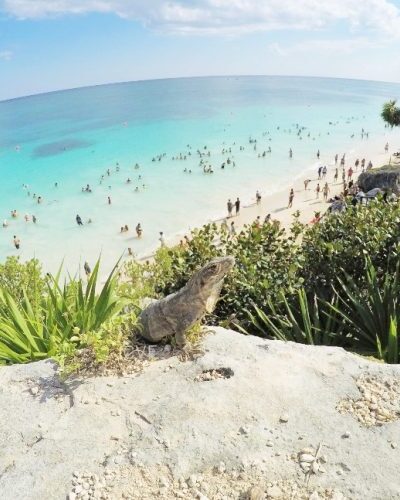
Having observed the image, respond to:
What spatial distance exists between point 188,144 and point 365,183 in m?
40.6

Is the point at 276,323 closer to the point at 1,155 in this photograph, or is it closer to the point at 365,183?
the point at 365,183

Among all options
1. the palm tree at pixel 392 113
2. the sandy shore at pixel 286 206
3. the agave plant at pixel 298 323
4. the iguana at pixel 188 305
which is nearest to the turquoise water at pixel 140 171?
the sandy shore at pixel 286 206

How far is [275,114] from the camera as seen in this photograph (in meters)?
99.7

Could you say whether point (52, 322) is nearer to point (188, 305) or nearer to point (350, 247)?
point (188, 305)

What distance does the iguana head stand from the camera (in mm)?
4305

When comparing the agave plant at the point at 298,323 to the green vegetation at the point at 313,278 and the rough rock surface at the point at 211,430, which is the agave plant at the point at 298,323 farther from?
the rough rock surface at the point at 211,430

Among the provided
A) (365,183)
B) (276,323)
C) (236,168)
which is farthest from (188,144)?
(276,323)

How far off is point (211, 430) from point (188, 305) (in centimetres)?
126

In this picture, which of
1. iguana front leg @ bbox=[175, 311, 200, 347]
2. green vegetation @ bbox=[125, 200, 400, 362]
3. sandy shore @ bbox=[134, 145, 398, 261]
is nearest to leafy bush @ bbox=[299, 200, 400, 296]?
green vegetation @ bbox=[125, 200, 400, 362]

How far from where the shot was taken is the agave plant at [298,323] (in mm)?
6324

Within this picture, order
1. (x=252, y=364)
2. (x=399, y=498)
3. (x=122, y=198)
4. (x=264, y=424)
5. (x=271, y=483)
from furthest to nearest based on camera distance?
1. (x=122, y=198)
2. (x=252, y=364)
3. (x=264, y=424)
4. (x=271, y=483)
5. (x=399, y=498)

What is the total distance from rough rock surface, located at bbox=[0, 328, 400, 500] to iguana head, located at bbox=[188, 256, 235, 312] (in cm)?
61

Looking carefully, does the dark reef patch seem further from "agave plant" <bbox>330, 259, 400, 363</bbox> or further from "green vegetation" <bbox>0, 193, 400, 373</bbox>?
"agave plant" <bbox>330, 259, 400, 363</bbox>

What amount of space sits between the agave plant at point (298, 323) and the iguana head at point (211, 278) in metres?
1.98
